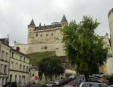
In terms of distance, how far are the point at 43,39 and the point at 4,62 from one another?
3793 inches

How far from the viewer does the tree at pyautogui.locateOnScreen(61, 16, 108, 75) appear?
845 inches

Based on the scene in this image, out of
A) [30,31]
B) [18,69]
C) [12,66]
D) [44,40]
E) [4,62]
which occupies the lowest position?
[18,69]

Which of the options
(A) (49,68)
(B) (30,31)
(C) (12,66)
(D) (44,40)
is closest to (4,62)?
(C) (12,66)

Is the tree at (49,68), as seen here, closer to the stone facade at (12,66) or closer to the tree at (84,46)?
the stone facade at (12,66)

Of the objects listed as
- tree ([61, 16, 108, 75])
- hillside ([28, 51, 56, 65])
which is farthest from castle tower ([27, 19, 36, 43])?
tree ([61, 16, 108, 75])

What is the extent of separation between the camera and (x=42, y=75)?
159 ft

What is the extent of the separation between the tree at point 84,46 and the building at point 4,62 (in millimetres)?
14146

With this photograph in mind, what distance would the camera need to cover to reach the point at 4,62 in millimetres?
30969

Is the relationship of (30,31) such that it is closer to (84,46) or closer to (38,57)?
(38,57)

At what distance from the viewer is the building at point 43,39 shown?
111m

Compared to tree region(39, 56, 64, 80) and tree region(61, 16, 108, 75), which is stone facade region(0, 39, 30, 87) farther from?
tree region(61, 16, 108, 75)

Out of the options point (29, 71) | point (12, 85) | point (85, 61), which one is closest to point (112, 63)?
point (85, 61)

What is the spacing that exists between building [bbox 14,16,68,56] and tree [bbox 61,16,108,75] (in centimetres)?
8488

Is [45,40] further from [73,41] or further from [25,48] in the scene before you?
[73,41]
